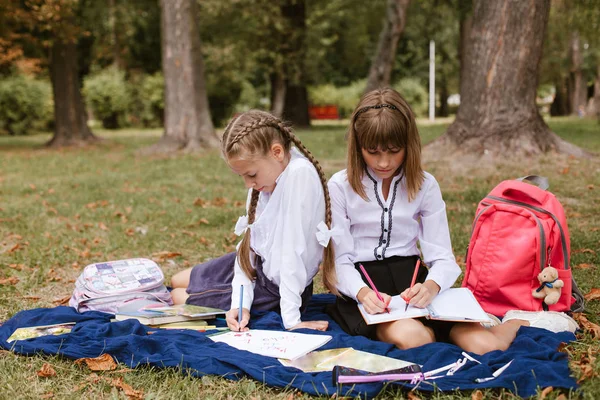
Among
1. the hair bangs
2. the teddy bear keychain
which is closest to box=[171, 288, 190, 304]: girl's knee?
the hair bangs

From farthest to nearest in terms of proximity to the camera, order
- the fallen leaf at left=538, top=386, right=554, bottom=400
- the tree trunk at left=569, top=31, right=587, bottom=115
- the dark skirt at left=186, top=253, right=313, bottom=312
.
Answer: the tree trunk at left=569, top=31, right=587, bottom=115
the dark skirt at left=186, top=253, right=313, bottom=312
the fallen leaf at left=538, top=386, right=554, bottom=400

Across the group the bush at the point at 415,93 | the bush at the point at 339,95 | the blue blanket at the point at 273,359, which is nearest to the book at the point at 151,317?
the blue blanket at the point at 273,359

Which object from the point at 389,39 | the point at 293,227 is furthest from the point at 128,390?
the point at 389,39

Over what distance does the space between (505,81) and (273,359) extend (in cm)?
643

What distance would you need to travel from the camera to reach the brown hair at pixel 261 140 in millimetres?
3054

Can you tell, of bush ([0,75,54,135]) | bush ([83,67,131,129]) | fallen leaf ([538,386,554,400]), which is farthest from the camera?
bush ([83,67,131,129])

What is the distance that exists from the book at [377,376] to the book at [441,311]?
34 centimetres

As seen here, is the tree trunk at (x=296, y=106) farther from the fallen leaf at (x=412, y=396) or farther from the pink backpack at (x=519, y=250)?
the fallen leaf at (x=412, y=396)

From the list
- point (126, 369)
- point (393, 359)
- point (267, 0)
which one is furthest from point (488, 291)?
point (267, 0)

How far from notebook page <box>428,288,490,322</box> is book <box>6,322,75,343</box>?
1914mm

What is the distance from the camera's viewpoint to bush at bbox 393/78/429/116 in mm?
33312

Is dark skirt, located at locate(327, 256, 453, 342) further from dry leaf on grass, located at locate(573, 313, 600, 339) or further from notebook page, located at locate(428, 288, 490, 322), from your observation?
dry leaf on grass, located at locate(573, 313, 600, 339)

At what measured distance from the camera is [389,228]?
322 cm

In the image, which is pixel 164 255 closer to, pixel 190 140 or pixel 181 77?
pixel 190 140
